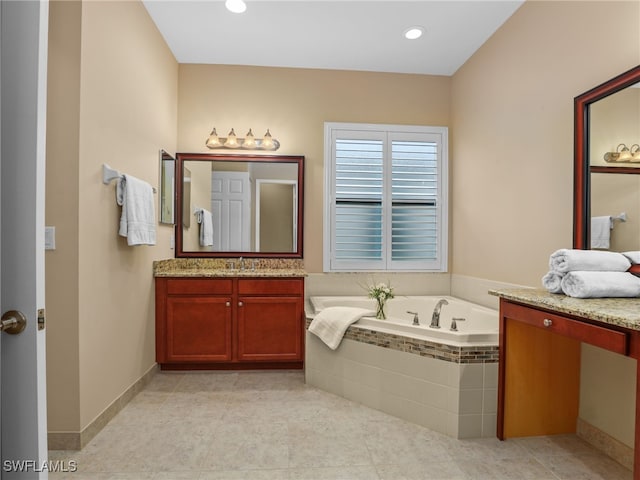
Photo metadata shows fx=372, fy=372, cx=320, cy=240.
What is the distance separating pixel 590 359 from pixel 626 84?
4.74 feet

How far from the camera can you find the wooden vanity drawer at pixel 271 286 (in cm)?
312

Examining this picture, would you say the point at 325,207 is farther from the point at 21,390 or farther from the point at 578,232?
the point at 21,390

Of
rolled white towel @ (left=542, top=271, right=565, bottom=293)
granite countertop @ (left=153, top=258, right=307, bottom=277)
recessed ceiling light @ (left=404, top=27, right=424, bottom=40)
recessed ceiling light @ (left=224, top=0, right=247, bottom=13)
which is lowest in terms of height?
granite countertop @ (left=153, top=258, right=307, bottom=277)

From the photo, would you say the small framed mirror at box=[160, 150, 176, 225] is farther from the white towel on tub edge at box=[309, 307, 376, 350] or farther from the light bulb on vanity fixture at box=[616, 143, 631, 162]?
the light bulb on vanity fixture at box=[616, 143, 631, 162]

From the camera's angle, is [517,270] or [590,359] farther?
[517,270]

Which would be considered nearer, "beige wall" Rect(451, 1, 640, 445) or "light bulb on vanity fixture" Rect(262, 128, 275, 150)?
"beige wall" Rect(451, 1, 640, 445)

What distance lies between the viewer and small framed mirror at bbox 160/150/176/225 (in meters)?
3.18

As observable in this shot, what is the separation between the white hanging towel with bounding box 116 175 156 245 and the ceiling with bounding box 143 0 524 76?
4.53 ft

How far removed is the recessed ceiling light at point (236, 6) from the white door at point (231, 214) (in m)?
1.35

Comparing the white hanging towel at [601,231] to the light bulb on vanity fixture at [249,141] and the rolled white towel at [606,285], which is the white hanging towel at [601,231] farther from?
the light bulb on vanity fixture at [249,141]

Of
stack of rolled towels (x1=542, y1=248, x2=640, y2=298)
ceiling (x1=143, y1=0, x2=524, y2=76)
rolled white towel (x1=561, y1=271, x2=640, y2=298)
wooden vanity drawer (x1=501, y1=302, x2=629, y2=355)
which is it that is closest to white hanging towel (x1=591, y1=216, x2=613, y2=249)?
stack of rolled towels (x1=542, y1=248, x2=640, y2=298)

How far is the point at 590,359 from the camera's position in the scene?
6.81ft

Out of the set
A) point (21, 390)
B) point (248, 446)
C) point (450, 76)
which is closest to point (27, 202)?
point (21, 390)

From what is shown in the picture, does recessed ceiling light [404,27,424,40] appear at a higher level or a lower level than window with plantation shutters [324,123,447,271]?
higher
